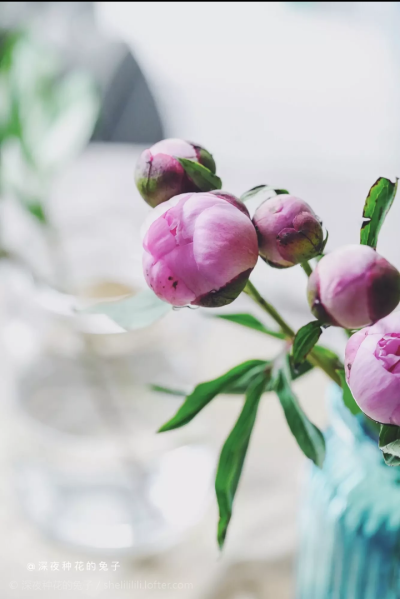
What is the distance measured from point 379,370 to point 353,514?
0.18m

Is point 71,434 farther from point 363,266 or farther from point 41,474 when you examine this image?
point 363,266

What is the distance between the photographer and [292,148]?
31.9 inches

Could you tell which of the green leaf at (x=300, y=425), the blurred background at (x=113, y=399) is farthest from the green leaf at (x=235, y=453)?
the blurred background at (x=113, y=399)

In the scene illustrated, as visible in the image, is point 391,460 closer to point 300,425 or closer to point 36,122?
point 300,425

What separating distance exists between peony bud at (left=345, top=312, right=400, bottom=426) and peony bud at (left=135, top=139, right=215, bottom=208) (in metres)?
0.08

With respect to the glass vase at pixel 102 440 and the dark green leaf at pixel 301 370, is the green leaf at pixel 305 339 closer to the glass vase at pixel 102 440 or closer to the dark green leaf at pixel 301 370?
the dark green leaf at pixel 301 370

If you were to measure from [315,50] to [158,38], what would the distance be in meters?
Result: 0.22

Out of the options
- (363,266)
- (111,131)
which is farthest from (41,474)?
(111,131)

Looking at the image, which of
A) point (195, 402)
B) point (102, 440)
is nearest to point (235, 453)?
point (195, 402)

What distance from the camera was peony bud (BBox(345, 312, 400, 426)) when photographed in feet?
0.62

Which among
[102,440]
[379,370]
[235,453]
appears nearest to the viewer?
[379,370]

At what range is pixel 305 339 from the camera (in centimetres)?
24

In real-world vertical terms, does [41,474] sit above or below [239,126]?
below

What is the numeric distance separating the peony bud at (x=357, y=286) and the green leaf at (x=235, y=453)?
10cm
